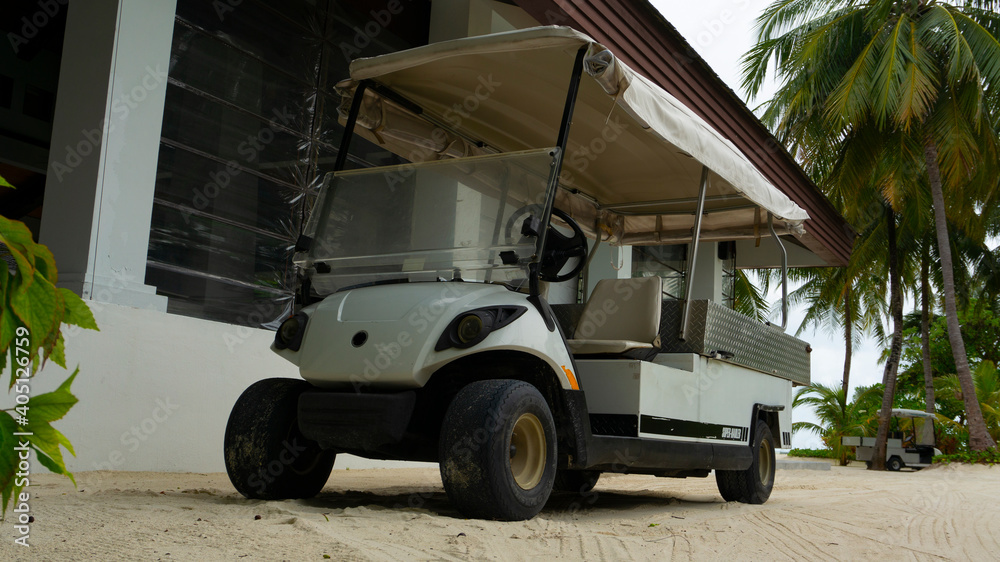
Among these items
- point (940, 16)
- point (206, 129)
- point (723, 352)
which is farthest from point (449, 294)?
point (940, 16)

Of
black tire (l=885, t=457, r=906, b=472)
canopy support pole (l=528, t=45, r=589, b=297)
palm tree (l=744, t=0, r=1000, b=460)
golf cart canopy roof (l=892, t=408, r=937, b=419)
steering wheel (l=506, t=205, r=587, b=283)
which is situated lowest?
black tire (l=885, t=457, r=906, b=472)

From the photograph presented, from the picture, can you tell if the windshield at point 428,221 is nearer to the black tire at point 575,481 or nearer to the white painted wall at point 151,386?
the white painted wall at point 151,386

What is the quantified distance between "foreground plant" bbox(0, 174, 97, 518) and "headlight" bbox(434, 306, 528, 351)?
2.67 metres

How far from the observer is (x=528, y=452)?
3807 millimetres

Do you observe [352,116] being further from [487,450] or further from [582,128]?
[487,450]

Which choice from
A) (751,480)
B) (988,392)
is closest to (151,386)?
(751,480)

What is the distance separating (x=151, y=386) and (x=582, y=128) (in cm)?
341

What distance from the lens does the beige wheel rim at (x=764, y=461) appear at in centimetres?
612

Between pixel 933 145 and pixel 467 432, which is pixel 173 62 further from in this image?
pixel 933 145

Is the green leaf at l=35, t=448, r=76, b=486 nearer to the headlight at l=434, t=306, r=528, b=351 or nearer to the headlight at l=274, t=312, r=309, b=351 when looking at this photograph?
the headlight at l=434, t=306, r=528, b=351

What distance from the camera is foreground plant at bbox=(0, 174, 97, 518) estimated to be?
0.85m

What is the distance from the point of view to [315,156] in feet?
27.7

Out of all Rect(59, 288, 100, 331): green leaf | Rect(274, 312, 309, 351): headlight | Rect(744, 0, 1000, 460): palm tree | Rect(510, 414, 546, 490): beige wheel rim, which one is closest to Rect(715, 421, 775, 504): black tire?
Rect(510, 414, 546, 490): beige wheel rim

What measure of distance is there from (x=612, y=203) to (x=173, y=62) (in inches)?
150
